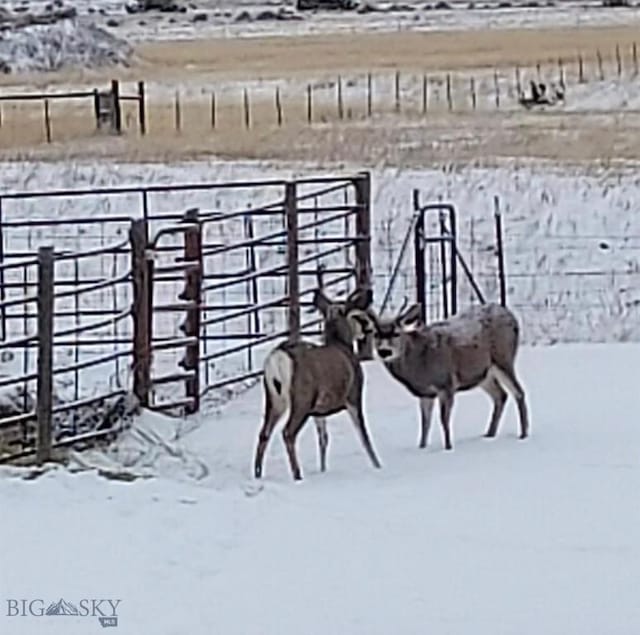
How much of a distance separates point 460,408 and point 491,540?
3648 millimetres

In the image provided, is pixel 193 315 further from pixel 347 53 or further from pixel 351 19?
pixel 351 19

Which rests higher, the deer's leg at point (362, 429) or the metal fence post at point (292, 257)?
the metal fence post at point (292, 257)

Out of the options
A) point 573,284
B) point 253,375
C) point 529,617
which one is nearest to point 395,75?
point 573,284

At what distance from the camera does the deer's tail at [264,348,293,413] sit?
936 centimetres

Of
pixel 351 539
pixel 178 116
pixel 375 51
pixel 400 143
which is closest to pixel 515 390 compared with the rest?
pixel 351 539

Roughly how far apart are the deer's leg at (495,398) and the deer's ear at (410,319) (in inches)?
23.6

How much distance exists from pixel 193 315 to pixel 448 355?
6.95ft

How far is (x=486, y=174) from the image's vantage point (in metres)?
23.5

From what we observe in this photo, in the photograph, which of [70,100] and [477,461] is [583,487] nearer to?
[477,461]

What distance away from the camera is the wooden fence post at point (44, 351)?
971cm

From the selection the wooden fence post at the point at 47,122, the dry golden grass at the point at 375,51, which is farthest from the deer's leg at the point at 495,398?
the dry golden grass at the point at 375,51

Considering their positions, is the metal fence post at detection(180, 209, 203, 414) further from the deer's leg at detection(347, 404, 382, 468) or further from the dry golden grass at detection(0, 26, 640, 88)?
the dry golden grass at detection(0, 26, 640, 88)

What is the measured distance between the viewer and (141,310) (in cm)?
1099

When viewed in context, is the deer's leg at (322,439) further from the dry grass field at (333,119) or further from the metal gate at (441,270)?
the dry grass field at (333,119)
